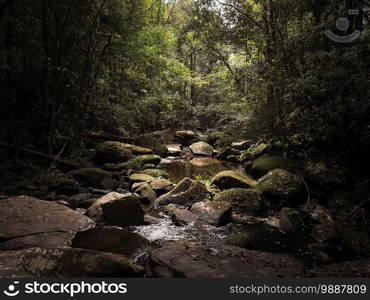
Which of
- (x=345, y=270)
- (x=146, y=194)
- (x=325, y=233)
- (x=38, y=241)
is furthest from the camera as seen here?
(x=146, y=194)

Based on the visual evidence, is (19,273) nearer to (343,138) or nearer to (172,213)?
(172,213)

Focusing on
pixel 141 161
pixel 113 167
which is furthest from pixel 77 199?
pixel 141 161

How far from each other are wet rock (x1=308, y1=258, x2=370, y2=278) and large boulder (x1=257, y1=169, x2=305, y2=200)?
2356 mm

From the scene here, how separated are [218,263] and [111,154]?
752 cm

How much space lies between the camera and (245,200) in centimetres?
573

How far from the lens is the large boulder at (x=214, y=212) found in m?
4.98

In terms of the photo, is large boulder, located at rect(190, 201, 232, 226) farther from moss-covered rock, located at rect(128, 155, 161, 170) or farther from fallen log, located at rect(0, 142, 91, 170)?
fallen log, located at rect(0, 142, 91, 170)

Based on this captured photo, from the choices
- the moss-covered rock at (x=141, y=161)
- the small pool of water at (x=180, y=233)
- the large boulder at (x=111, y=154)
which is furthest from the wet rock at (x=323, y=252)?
the large boulder at (x=111, y=154)

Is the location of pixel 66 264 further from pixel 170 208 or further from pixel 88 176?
pixel 88 176

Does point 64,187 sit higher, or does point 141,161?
point 141,161

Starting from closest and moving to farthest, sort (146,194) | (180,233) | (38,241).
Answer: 1. (38,241)
2. (180,233)
3. (146,194)

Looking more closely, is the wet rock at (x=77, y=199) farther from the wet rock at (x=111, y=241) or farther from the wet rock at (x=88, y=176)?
the wet rock at (x=111, y=241)

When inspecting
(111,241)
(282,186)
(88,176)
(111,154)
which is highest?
(111,154)

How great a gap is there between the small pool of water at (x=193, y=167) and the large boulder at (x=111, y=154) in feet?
5.93
